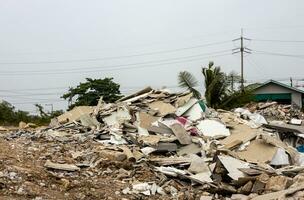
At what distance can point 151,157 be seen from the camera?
9562 mm

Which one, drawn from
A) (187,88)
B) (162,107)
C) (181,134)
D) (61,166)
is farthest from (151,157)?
(187,88)

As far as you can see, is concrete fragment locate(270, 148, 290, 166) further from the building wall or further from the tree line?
the building wall

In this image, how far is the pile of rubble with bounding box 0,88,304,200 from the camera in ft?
24.5

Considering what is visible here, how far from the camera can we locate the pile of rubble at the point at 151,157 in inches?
294

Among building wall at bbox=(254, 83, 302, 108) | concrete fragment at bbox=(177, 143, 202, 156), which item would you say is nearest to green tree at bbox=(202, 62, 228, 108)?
concrete fragment at bbox=(177, 143, 202, 156)

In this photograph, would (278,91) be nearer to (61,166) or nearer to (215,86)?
(215,86)

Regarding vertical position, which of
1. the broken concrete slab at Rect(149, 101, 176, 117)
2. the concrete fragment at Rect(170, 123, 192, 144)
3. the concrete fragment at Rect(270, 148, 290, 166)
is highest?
the broken concrete slab at Rect(149, 101, 176, 117)

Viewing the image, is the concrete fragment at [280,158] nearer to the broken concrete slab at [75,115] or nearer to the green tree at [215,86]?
the broken concrete slab at [75,115]

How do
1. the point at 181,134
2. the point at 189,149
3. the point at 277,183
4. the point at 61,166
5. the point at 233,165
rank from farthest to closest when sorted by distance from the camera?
the point at 181,134, the point at 189,149, the point at 233,165, the point at 61,166, the point at 277,183

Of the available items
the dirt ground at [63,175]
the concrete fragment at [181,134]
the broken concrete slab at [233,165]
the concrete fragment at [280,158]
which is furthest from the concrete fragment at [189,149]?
the concrete fragment at [280,158]

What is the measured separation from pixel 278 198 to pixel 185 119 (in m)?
5.92

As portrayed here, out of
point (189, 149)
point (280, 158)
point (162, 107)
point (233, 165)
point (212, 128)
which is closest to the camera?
point (233, 165)

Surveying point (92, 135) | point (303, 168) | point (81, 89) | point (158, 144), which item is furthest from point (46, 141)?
point (81, 89)

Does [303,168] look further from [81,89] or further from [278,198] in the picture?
[81,89]
